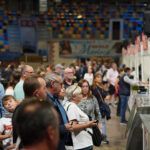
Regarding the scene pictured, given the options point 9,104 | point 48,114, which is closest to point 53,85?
point 9,104

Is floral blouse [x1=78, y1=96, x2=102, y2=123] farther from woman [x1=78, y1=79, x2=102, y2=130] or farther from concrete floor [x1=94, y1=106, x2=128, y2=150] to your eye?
concrete floor [x1=94, y1=106, x2=128, y2=150]

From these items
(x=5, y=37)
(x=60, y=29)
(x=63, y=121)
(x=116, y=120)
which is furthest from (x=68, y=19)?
(x=63, y=121)

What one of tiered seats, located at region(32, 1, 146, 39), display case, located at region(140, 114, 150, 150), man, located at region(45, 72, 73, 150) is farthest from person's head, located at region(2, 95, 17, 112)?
tiered seats, located at region(32, 1, 146, 39)

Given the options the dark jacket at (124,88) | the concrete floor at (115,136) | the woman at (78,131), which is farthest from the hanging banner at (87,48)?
the woman at (78,131)

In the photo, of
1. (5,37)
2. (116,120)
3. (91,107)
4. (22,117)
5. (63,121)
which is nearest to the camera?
(22,117)

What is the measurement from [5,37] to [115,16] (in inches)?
353

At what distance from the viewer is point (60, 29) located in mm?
27656

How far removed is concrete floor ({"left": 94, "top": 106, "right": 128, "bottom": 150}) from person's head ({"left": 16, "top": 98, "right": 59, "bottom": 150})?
5371 mm

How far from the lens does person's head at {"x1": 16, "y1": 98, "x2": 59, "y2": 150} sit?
5.31 feet

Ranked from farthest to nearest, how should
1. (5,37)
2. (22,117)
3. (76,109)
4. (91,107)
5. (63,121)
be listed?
(5,37)
(91,107)
(76,109)
(63,121)
(22,117)

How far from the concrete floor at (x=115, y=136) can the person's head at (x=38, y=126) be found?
17.6ft

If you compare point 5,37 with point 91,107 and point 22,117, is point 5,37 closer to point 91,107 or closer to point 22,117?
point 91,107

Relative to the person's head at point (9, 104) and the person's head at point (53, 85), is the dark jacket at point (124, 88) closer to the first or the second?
the person's head at point (9, 104)

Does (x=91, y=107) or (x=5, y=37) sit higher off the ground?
(x=5, y=37)
